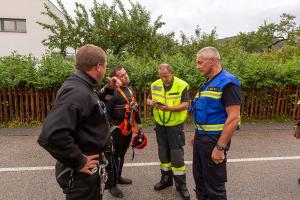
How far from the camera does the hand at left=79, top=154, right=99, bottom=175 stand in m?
2.20

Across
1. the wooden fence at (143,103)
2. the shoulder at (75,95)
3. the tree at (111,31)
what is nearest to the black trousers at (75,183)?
the shoulder at (75,95)

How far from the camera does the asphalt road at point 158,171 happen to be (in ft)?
12.9

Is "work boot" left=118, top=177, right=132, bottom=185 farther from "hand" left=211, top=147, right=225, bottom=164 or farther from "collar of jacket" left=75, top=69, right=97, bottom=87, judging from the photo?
"collar of jacket" left=75, top=69, right=97, bottom=87

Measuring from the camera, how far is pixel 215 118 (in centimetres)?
297

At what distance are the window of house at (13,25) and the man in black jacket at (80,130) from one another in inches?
787

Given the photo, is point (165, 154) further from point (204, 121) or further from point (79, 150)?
point (79, 150)

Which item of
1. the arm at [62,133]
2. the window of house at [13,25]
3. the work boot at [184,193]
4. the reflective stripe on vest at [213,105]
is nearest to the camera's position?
the arm at [62,133]

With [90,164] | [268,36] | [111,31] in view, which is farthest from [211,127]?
[268,36]

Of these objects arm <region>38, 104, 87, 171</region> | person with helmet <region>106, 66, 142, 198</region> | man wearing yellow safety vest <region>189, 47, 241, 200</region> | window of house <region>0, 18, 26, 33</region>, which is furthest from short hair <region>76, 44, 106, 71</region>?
window of house <region>0, 18, 26, 33</region>

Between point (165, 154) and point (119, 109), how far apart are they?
1.02m

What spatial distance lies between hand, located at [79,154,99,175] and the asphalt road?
1756 millimetres

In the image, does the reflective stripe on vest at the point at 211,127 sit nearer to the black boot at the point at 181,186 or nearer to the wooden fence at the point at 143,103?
the black boot at the point at 181,186

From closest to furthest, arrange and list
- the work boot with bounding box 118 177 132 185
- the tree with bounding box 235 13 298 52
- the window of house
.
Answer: the work boot with bounding box 118 177 132 185
the window of house
the tree with bounding box 235 13 298 52

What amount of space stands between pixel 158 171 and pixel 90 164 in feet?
8.64
